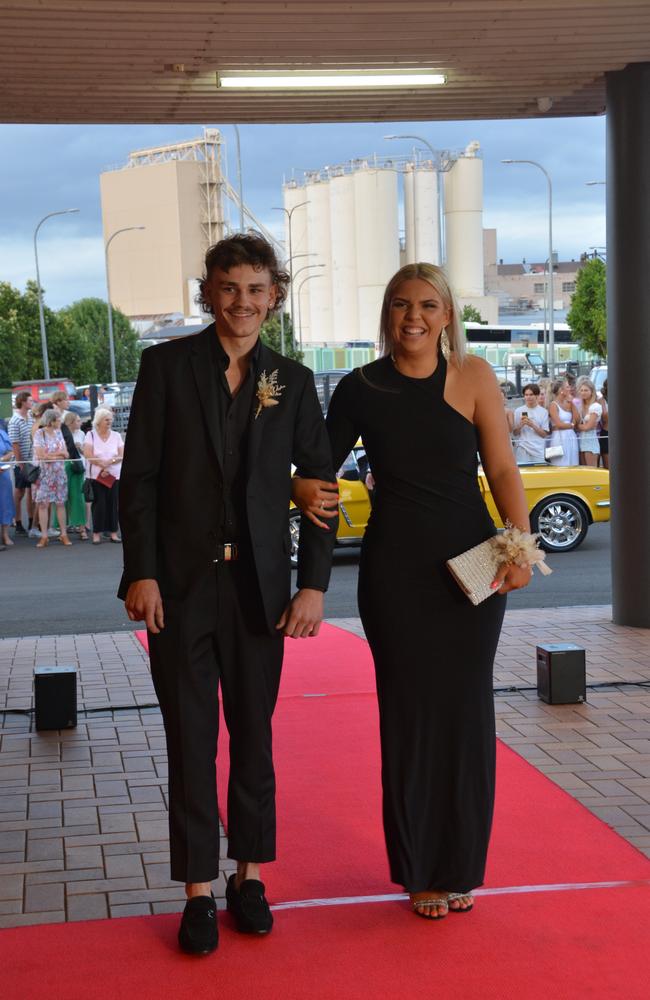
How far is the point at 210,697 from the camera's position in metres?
3.60

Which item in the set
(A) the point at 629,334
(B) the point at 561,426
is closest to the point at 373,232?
(B) the point at 561,426

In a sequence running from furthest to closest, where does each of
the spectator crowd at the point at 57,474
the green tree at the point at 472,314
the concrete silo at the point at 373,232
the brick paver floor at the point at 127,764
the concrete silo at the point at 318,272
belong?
1. the concrete silo at the point at 318,272
2. the concrete silo at the point at 373,232
3. the green tree at the point at 472,314
4. the spectator crowd at the point at 57,474
5. the brick paver floor at the point at 127,764

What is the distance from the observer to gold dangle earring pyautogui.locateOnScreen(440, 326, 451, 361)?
381 centimetres

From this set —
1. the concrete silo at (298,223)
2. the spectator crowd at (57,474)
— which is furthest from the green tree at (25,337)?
the spectator crowd at (57,474)

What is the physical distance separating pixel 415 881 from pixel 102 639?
213 inches

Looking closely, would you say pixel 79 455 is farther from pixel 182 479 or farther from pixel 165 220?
pixel 165 220

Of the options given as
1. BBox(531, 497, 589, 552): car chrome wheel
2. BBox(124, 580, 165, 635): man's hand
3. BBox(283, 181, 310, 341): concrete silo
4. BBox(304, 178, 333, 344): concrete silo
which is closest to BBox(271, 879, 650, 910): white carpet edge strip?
BBox(124, 580, 165, 635): man's hand

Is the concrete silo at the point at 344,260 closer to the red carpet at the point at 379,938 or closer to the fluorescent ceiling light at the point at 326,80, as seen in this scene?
the fluorescent ceiling light at the point at 326,80

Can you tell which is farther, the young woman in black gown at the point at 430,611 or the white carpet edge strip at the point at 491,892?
the white carpet edge strip at the point at 491,892

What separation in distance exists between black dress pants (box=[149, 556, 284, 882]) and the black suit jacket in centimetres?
6

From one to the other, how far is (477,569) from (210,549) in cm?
79

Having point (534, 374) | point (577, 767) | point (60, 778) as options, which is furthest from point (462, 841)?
point (534, 374)

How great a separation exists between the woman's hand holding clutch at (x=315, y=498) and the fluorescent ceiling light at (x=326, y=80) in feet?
15.9

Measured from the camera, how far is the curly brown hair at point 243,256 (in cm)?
357
